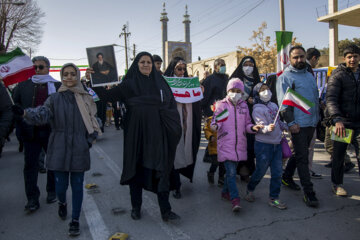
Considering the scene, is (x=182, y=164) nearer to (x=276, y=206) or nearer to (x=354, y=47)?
(x=276, y=206)

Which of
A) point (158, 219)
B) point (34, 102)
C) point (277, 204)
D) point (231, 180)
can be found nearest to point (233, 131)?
point (231, 180)

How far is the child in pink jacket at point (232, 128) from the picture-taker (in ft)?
12.8

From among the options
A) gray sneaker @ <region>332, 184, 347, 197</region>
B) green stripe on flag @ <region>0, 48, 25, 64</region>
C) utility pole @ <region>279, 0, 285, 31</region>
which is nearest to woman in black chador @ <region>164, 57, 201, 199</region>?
gray sneaker @ <region>332, 184, 347, 197</region>

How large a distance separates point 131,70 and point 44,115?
3.69 ft

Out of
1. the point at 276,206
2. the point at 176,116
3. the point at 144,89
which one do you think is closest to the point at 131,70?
the point at 144,89

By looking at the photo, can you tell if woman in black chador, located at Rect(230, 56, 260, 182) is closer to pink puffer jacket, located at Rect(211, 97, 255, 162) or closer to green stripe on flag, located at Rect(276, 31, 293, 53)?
pink puffer jacket, located at Rect(211, 97, 255, 162)

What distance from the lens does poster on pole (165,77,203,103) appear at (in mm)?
4562

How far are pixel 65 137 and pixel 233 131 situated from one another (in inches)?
81.1

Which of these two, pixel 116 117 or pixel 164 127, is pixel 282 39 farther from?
pixel 116 117

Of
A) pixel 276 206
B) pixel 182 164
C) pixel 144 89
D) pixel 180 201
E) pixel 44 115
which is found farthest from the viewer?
pixel 182 164

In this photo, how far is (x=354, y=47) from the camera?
4.07 metres

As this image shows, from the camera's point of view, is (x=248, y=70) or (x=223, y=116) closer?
(x=223, y=116)

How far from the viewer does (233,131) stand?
3.94m

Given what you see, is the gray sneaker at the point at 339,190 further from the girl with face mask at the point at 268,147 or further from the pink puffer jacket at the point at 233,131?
the pink puffer jacket at the point at 233,131
